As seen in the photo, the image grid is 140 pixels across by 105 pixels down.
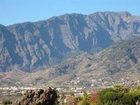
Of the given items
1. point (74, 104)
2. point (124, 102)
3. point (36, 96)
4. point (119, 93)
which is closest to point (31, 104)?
point (36, 96)

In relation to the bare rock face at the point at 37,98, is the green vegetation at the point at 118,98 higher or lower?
lower

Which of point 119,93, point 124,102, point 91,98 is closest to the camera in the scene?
point 124,102

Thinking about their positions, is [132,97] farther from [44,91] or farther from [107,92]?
[44,91]

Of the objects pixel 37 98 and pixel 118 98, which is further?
pixel 118 98

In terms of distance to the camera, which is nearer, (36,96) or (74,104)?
(36,96)

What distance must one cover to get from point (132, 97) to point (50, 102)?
1656 inches

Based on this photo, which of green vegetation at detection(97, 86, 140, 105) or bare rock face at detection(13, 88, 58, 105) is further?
green vegetation at detection(97, 86, 140, 105)

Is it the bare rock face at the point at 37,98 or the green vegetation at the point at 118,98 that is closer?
the bare rock face at the point at 37,98

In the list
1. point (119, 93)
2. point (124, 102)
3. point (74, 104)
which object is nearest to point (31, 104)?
point (124, 102)

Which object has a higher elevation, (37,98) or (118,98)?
(37,98)

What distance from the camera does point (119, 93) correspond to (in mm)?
107125

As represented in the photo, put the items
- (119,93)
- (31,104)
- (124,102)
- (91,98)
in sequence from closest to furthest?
1. (31,104)
2. (124,102)
3. (119,93)
4. (91,98)

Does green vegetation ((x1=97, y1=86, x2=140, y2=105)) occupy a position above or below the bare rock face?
below

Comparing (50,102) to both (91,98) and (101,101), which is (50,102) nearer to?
(101,101)
